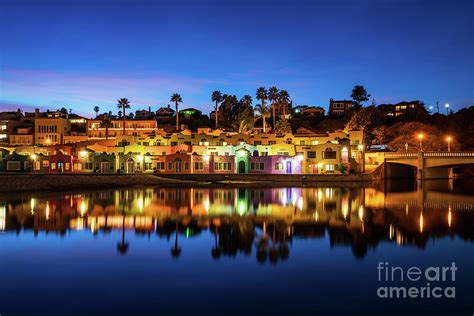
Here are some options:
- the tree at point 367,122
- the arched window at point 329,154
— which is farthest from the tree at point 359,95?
the arched window at point 329,154

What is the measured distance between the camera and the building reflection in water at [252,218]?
837 inches

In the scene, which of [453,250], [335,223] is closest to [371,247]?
[453,250]

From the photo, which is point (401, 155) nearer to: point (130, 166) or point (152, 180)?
point (152, 180)

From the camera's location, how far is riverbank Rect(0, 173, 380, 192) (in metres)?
45.7

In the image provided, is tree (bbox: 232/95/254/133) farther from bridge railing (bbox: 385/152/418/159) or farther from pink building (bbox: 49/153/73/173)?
pink building (bbox: 49/153/73/173)

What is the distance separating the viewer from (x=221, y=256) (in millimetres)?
18047

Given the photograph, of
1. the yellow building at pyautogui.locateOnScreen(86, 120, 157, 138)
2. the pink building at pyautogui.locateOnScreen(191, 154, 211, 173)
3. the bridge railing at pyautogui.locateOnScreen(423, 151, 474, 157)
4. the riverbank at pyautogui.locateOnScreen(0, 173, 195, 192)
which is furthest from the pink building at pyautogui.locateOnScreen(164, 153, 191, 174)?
the bridge railing at pyautogui.locateOnScreen(423, 151, 474, 157)

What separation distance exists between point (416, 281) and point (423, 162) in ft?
180

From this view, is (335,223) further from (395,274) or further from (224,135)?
(224,135)

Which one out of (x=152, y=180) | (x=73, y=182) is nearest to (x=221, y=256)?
(x=73, y=182)

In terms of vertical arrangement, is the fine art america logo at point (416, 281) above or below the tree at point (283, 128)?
below

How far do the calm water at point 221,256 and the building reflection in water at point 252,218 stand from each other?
8cm

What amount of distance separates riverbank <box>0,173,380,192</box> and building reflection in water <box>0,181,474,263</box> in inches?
246

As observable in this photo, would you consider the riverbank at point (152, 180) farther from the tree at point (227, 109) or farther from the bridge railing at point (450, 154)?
the tree at point (227, 109)
